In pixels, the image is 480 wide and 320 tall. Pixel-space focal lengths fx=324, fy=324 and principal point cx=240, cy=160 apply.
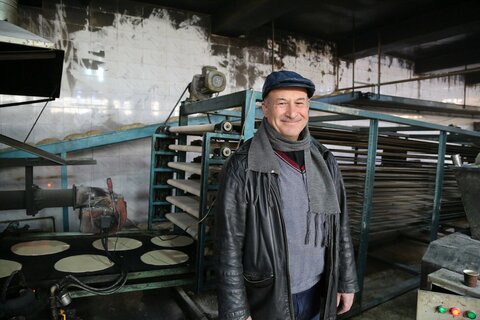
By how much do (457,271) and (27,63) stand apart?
3.31m

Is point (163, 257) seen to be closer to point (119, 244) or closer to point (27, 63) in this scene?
point (119, 244)

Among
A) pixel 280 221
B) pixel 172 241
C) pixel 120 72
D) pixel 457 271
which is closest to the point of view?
pixel 280 221

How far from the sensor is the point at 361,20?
5785mm

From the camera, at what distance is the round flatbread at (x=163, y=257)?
2.64m

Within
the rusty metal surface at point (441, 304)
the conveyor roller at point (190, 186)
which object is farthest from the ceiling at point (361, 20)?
the rusty metal surface at point (441, 304)

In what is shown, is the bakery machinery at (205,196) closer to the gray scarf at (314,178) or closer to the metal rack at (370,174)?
Result: the metal rack at (370,174)

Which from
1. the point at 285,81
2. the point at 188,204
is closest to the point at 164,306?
the point at 188,204

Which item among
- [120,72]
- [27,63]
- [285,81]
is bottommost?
[285,81]

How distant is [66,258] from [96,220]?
372mm

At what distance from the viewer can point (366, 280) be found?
405cm

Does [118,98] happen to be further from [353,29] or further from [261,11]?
[353,29]

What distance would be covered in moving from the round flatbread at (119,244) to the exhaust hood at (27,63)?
4.82 feet

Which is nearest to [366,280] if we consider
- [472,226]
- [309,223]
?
[472,226]

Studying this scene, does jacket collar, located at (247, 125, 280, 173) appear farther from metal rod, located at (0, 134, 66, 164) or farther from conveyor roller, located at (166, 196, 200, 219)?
metal rod, located at (0, 134, 66, 164)
